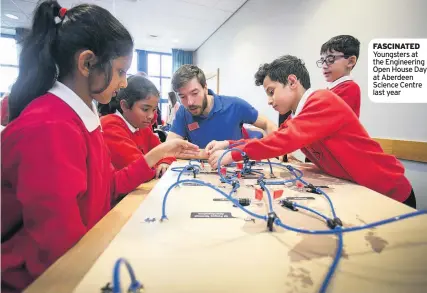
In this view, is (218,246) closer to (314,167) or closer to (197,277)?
(197,277)

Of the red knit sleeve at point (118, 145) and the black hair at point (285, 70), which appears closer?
the red knit sleeve at point (118, 145)

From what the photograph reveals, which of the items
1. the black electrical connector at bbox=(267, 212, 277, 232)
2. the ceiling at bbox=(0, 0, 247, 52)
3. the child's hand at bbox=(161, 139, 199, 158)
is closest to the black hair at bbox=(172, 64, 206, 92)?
the child's hand at bbox=(161, 139, 199, 158)

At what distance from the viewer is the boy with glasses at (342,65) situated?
1.63m

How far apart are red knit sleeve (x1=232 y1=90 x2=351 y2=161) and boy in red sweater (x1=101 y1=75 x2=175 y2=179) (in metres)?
0.51

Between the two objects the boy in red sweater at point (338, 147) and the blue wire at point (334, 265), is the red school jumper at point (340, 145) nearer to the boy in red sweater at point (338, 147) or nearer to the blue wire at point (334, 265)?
the boy in red sweater at point (338, 147)

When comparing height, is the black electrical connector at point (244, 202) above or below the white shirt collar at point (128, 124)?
below

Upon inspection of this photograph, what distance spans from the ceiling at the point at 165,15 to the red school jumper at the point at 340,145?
3082 millimetres

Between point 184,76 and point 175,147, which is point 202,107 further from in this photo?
point 175,147

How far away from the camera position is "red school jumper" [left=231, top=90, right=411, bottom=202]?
0.97 meters

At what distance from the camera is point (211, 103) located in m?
1.83

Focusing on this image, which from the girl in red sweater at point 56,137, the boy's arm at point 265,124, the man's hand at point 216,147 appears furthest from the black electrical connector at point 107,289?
the boy's arm at point 265,124

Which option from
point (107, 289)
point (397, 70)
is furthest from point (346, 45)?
point (107, 289)

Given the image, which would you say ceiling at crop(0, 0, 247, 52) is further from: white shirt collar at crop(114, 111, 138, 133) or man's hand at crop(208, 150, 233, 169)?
man's hand at crop(208, 150, 233, 169)

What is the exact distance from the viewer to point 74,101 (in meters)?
0.66
